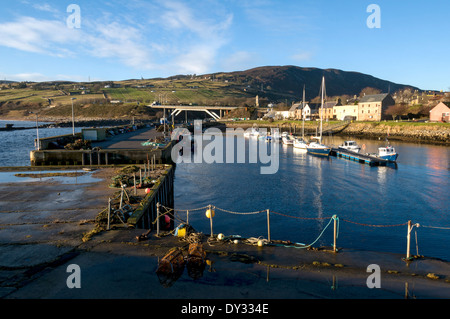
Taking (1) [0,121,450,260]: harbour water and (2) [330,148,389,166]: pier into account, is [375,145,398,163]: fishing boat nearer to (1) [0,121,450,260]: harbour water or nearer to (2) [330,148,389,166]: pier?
(2) [330,148,389,166]: pier

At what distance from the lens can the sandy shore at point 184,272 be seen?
31.8 ft

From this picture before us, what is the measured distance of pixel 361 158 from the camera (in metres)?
48.9

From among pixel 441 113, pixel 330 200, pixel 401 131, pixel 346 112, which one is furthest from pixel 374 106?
pixel 330 200

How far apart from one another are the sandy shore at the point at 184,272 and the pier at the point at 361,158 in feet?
121

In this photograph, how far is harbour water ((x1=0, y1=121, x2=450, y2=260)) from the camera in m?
20.0

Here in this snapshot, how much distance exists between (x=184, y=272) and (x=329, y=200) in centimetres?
2097

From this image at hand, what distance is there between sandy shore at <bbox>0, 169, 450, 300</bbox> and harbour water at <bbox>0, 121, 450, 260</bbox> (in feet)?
11.0

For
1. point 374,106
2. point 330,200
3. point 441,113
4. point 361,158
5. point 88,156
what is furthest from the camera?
point 374,106

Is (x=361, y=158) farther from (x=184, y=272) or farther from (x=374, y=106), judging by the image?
(x=374, y=106)

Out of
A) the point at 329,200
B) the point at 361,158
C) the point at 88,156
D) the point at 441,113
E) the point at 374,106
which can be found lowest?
the point at 329,200

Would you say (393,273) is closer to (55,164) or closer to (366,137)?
(55,164)

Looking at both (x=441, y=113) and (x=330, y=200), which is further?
(x=441, y=113)
